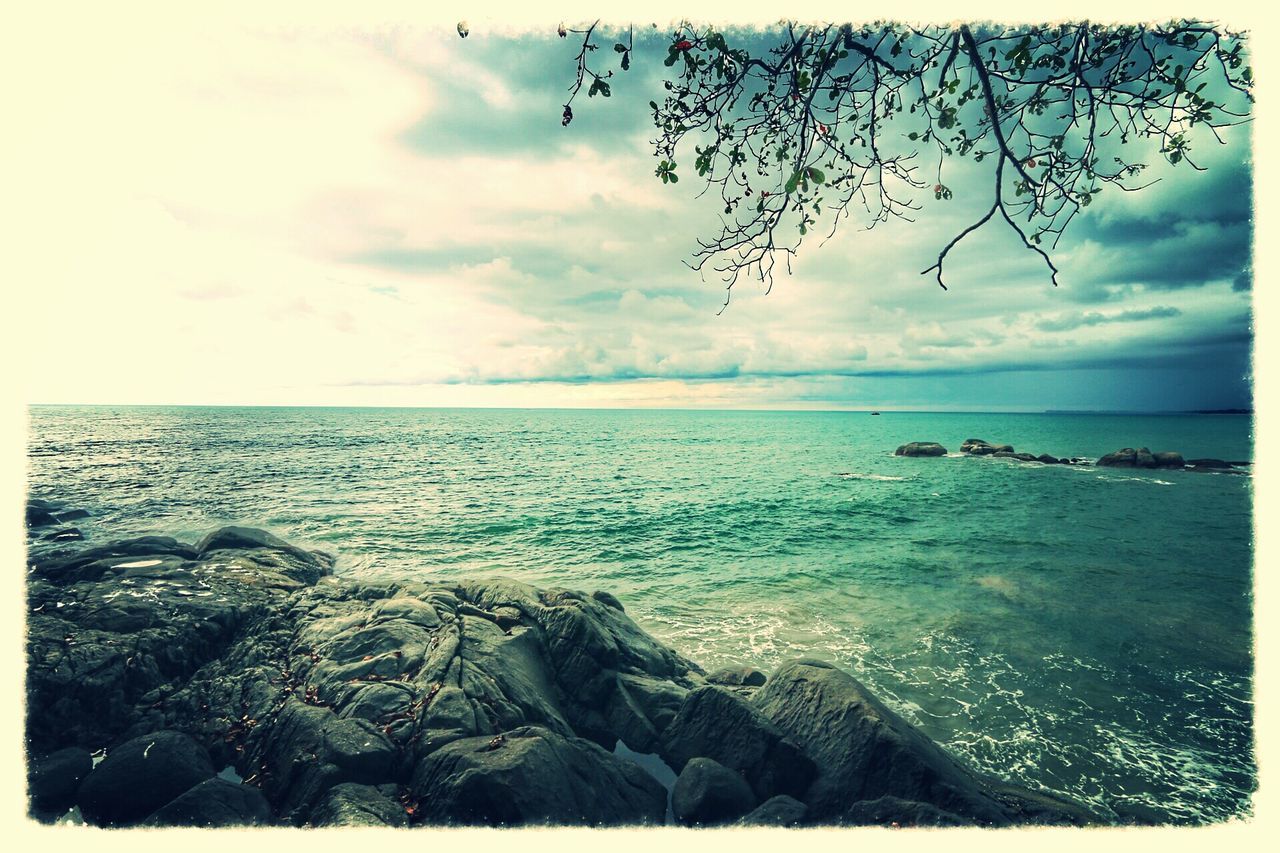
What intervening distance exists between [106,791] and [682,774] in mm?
7281

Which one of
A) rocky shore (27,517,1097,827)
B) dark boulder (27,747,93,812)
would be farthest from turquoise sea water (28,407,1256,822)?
dark boulder (27,747,93,812)

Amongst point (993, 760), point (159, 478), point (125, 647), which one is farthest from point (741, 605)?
point (159, 478)

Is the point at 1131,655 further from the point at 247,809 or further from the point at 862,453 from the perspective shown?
the point at 862,453

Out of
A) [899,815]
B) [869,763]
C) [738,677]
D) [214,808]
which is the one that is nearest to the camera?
[214,808]

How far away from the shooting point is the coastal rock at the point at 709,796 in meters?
6.74

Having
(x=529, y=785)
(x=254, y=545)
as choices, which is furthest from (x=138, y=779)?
(x=254, y=545)

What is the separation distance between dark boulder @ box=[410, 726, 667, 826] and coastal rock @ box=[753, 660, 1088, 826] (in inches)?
97.6

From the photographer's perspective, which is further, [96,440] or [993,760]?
[96,440]

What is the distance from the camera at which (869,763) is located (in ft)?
23.4

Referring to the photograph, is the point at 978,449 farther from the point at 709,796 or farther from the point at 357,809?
the point at 357,809

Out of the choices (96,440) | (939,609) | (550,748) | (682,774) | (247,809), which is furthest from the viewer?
(96,440)

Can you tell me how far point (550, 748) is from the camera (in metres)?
6.26

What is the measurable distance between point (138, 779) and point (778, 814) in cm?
794

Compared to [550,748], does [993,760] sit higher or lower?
lower
